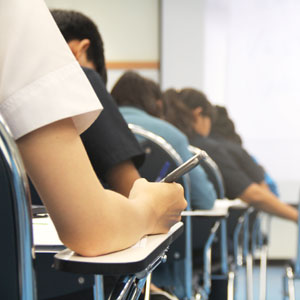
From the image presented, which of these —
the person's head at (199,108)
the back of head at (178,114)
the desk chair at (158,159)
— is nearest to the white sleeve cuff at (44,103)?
the desk chair at (158,159)

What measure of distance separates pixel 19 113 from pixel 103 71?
1069 mm

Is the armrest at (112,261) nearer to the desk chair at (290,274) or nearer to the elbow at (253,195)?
the desk chair at (290,274)

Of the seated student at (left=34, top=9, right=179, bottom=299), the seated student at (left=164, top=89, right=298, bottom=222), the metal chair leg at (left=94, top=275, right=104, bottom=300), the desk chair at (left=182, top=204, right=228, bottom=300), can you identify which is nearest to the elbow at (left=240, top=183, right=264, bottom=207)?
the seated student at (left=164, top=89, right=298, bottom=222)

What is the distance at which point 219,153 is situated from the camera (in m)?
3.48

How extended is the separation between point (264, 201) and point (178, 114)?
2.26ft

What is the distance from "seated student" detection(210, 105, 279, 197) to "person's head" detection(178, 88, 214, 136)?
5.3 inches

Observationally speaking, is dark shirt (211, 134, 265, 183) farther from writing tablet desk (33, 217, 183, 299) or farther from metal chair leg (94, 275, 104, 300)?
writing tablet desk (33, 217, 183, 299)

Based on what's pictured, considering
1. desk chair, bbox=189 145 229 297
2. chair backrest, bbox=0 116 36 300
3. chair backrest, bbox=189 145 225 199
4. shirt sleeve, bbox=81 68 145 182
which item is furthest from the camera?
chair backrest, bbox=189 145 225 199

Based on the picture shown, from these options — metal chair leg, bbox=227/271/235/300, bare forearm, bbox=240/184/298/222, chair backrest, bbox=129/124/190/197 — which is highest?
chair backrest, bbox=129/124/190/197

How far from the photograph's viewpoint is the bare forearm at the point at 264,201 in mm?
3475

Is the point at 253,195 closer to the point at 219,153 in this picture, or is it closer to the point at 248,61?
the point at 219,153

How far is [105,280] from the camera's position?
1.46 m

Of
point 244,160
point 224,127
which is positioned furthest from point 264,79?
point 244,160

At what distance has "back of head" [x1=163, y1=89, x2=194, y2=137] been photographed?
3.63 m
